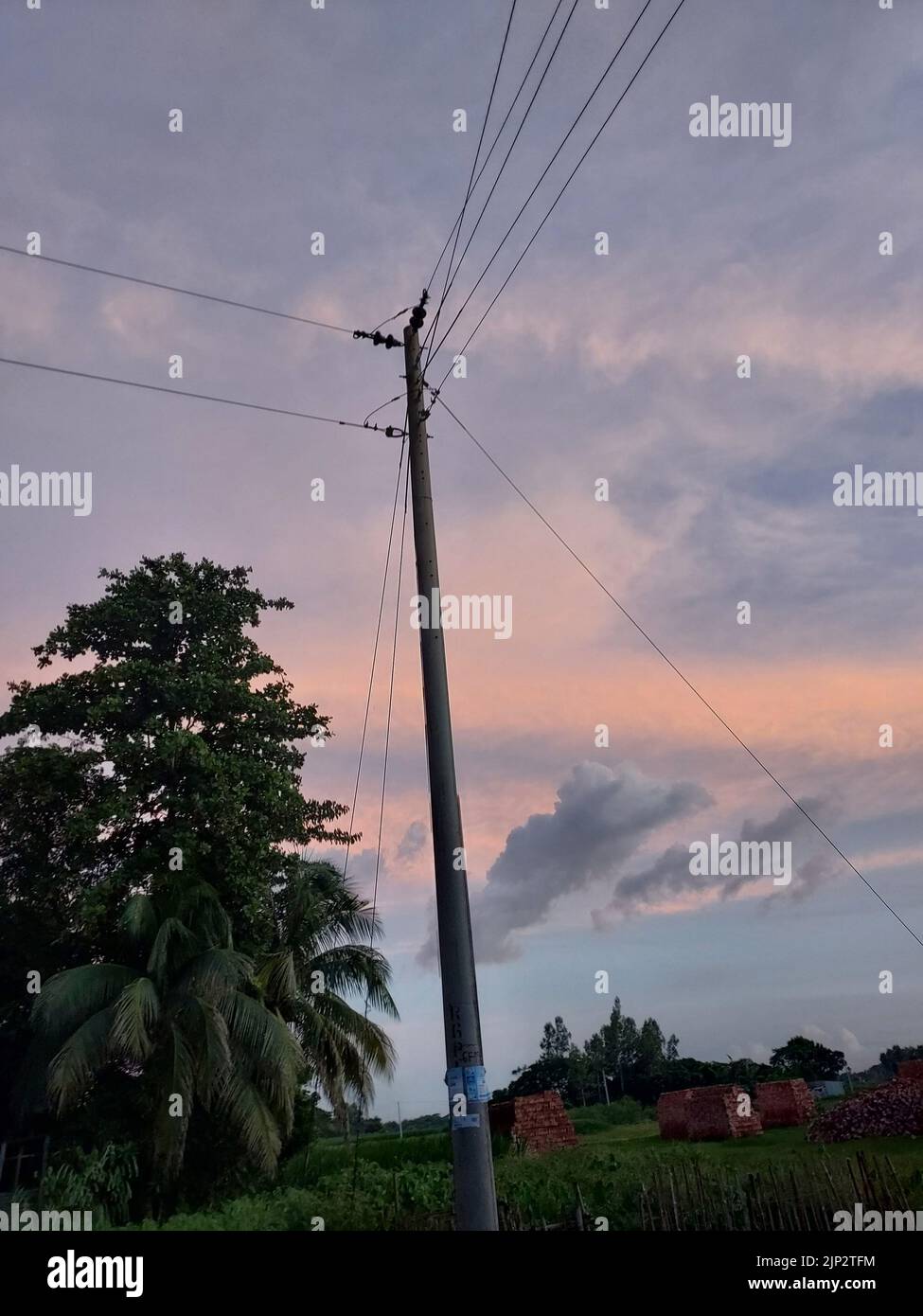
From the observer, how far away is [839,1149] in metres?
19.0

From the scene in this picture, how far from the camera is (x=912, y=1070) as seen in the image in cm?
2038

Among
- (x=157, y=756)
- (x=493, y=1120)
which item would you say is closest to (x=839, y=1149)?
(x=493, y=1120)

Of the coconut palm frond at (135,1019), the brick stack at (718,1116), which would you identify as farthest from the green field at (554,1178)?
the coconut palm frond at (135,1019)

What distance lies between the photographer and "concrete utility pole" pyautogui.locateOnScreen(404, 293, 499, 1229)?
785 cm

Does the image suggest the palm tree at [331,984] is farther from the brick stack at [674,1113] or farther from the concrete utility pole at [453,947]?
the concrete utility pole at [453,947]

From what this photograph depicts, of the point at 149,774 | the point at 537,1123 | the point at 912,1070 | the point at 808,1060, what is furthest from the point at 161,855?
the point at 808,1060

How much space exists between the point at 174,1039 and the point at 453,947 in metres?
11.9

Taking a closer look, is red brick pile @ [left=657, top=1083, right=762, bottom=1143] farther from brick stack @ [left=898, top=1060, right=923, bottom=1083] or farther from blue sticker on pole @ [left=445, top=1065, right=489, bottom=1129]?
blue sticker on pole @ [left=445, top=1065, right=489, bottom=1129]

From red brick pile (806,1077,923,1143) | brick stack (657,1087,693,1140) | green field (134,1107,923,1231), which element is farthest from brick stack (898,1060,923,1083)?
brick stack (657,1087,693,1140)

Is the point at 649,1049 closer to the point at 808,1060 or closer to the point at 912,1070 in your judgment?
the point at 808,1060

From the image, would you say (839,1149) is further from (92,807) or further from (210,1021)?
(92,807)

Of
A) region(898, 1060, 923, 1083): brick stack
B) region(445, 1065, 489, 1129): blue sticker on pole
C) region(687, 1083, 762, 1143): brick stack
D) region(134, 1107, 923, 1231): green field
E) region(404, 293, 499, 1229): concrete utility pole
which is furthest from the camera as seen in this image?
region(687, 1083, 762, 1143): brick stack

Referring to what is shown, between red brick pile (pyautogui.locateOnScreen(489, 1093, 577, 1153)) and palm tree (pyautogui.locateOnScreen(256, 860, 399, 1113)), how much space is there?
330cm
